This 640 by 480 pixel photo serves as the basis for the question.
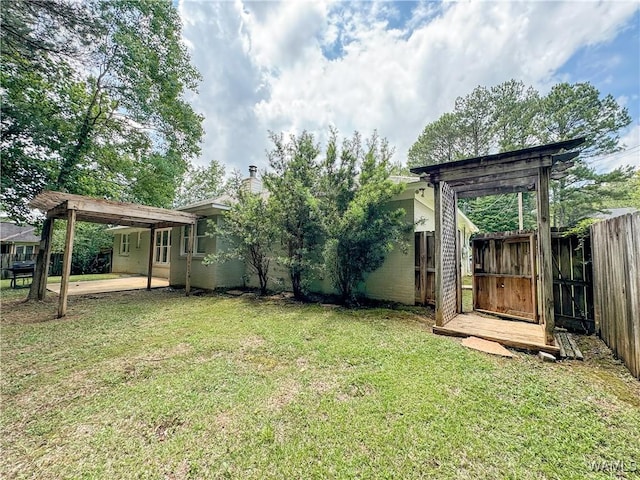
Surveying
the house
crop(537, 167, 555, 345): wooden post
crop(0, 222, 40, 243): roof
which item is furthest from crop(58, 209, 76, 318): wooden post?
crop(0, 222, 40, 243): roof

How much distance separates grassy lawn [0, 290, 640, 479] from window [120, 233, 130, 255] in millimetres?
13669

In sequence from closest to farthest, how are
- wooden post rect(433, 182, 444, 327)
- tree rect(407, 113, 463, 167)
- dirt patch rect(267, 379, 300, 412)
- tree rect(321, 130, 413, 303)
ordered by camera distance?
1. dirt patch rect(267, 379, 300, 412)
2. wooden post rect(433, 182, 444, 327)
3. tree rect(321, 130, 413, 303)
4. tree rect(407, 113, 463, 167)

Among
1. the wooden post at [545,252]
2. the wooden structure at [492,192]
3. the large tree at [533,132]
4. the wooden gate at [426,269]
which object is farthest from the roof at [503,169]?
the large tree at [533,132]

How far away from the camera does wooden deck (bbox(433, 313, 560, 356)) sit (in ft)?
12.4

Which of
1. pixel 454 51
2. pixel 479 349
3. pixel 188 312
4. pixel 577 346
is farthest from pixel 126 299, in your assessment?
pixel 454 51

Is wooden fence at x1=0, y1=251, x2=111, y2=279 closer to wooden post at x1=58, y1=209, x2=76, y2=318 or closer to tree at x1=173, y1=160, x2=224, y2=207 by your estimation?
tree at x1=173, y1=160, x2=224, y2=207

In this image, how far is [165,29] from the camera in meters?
8.47

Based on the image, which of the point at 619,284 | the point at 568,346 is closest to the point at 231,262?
the point at 568,346

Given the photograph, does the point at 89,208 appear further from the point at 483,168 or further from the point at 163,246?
the point at 483,168

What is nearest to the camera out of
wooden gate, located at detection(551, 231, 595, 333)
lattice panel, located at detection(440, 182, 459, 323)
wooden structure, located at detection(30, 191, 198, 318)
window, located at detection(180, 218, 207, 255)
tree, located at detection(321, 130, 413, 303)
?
wooden gate, located at detection(551, 231, 595, 333)

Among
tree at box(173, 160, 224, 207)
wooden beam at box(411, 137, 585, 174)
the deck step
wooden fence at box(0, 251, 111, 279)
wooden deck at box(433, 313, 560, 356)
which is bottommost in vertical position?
the deck step

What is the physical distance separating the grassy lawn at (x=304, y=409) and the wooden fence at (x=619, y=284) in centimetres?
32

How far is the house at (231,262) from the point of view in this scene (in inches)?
271

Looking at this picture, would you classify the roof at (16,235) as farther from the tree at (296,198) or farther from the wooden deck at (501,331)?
the wooden deck at (501,331)
